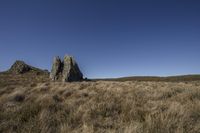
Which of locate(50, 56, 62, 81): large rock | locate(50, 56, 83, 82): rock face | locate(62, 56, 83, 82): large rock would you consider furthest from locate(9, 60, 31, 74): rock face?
locate(62, 56, 83, 82): large rock

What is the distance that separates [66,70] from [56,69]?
2.60m

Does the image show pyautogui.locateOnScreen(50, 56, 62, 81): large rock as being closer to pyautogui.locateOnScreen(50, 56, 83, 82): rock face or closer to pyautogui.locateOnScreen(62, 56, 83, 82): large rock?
pyautogui.locateOnScreen(50, 56, 83, 82): rock face

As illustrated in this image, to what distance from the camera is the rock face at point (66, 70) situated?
104 feet

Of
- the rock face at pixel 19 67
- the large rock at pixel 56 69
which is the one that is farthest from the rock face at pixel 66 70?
the rock face at pixel 19 67

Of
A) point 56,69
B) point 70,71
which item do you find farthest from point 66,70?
point 56,69

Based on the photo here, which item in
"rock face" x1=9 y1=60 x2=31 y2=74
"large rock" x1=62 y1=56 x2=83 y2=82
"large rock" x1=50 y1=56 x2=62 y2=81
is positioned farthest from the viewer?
"rock face" x1=9 y1=60 x2=31 y2=74

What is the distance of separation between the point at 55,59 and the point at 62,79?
619 centimetres

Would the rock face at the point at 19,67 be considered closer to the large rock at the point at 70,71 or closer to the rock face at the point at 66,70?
the rock face at the point at 66,70

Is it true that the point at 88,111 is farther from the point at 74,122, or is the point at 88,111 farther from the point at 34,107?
the point at 34,107

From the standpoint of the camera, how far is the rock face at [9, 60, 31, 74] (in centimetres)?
3846

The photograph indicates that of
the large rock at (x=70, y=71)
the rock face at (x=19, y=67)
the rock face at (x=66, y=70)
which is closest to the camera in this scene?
the large rock at (x=70, y=71)

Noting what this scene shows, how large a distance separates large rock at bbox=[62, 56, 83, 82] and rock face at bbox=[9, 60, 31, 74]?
9.92 meters

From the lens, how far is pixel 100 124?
13.6 feet

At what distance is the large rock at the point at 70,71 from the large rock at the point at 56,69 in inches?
43.8
